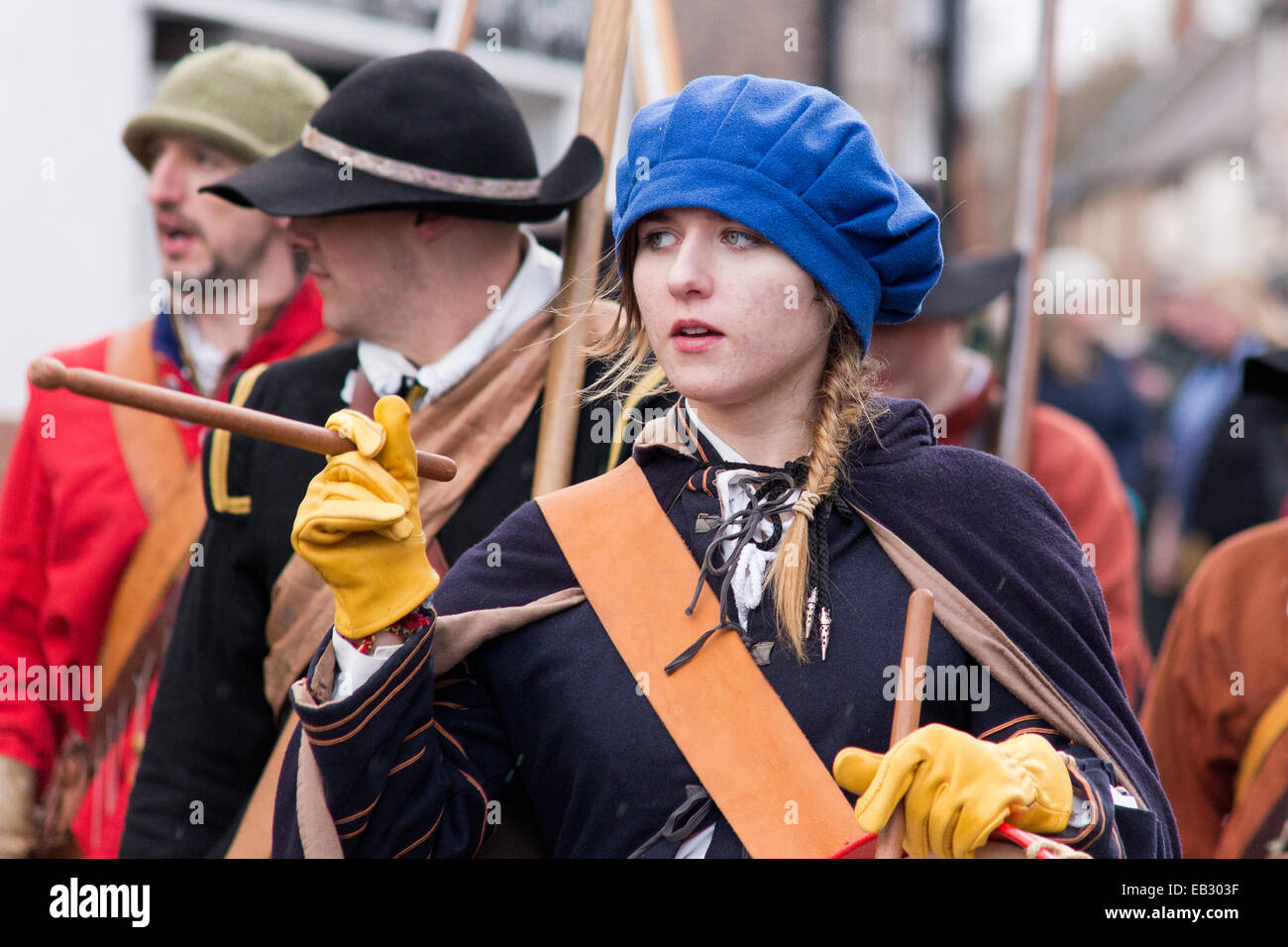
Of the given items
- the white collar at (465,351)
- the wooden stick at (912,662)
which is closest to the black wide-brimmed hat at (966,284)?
the white collar at (465,351)

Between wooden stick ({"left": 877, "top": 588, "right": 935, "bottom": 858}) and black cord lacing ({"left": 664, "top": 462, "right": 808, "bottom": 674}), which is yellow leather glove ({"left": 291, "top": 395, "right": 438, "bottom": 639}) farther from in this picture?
wooden stick ({"left": 877, "top": 588, "right": 935, "bottom": 858})

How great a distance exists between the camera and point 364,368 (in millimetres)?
3928

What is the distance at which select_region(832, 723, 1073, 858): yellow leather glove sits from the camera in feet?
7.77

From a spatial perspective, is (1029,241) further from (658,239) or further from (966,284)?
(658,239)

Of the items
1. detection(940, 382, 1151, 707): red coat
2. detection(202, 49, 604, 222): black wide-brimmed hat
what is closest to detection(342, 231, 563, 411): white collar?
detection(202, 49, 604, 222): black wide-brimmed hat

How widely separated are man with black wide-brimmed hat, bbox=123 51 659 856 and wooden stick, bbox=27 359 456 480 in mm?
1204

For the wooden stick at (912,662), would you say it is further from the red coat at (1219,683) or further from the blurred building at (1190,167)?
the blurred building at (1190,167)

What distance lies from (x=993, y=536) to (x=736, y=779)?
22.4 inches

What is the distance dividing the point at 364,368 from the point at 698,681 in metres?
1.48

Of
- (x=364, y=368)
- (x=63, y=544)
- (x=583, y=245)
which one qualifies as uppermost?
(x=583, y=245)

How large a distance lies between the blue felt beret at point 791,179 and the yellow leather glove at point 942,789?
29.0 inches

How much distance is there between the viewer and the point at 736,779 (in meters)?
2.67

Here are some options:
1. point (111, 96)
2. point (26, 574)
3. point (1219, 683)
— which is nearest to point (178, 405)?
point (26, 574)
